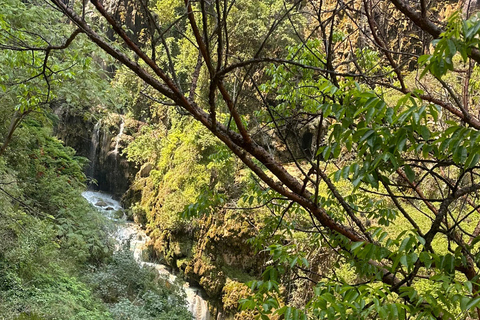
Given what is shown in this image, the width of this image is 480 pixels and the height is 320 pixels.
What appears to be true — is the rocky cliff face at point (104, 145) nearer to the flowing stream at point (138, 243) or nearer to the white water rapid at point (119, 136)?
the white water rapid at point (119, 136)

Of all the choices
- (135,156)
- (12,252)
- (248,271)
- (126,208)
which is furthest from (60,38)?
(126,208)

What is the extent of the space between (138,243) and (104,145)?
637 cm

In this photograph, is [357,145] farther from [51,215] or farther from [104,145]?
[104,145]

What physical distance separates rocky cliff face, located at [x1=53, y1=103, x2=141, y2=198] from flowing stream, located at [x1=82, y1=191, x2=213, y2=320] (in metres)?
0.73

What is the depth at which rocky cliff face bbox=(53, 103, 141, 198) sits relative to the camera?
14.6 metres

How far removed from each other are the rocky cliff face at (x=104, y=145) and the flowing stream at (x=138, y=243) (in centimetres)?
73

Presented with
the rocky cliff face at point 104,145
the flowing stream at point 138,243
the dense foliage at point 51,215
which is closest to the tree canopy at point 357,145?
the dense foliage at point 51,215

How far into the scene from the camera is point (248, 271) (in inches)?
298

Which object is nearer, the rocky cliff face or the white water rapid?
the rocky cliff face

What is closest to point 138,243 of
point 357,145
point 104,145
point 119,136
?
point 119,136

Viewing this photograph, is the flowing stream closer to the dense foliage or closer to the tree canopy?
the dense foliage

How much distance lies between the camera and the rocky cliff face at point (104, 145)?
14.6 metres

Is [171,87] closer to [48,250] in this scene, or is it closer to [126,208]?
[48,250]

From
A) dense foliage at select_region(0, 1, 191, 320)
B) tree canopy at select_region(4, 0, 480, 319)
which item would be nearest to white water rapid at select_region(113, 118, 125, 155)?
dense foliage at select_region(0, 1, 191, 320)
